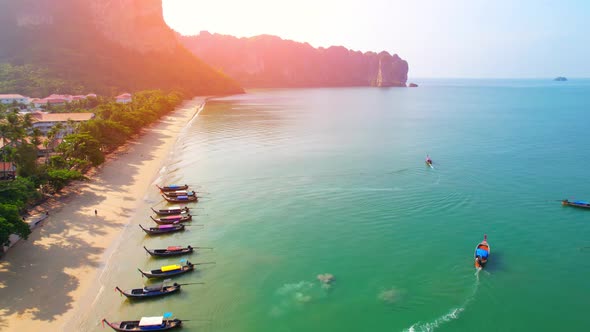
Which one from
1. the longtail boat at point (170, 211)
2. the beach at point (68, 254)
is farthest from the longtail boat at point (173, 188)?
the longtail boat at point (170, 211)

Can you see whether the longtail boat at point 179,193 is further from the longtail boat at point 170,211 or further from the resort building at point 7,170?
the resort building at point 7,170

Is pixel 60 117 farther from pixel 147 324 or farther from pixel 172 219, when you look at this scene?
pixel 147 324

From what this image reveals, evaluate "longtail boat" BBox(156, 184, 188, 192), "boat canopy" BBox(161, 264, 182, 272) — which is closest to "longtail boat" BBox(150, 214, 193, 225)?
"longtail boat" BBox(156, 184, 188, 192)

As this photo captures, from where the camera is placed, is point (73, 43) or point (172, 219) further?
point (73, 43)

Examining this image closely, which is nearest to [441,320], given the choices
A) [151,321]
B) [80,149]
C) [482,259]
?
[482,259]

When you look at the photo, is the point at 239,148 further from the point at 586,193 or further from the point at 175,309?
the point at 586,193

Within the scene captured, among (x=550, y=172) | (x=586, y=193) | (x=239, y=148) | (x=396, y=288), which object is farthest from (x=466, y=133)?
(x=396, y=288)
